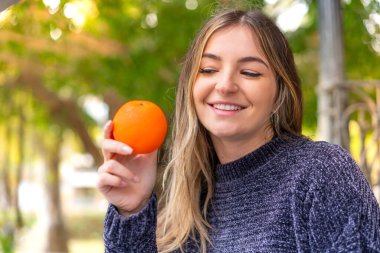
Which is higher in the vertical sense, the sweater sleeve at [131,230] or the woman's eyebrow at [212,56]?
the woman's eyebrow at [212,56]

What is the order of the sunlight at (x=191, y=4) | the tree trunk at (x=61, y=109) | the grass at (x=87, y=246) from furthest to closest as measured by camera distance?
the grass at (x=87, y=246)
the tree trunk at (x=61, y=109)
the sunlight at (x=191, y=4)

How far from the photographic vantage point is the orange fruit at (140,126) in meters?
1.63

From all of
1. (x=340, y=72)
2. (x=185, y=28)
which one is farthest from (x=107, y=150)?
(x=185, y=28)

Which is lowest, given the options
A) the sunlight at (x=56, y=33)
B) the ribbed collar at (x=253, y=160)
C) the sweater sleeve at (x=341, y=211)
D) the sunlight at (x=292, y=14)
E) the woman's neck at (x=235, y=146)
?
the sweater sleeve at (x=341, y=211)

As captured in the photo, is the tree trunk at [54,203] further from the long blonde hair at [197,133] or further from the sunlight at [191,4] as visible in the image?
the long blonde hair at [197,133]

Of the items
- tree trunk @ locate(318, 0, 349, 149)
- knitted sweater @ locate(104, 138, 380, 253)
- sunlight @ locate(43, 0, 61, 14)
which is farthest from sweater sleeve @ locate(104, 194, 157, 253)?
sunlight @ locate(43, 0, 61, 14)

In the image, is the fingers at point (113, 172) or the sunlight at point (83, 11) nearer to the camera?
the fingers at point (113, 172)

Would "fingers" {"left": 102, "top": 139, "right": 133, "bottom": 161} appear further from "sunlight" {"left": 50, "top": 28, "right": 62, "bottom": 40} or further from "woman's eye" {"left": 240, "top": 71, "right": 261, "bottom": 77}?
"sunlight" {"left": 50, "top": 28, "right": 62, "bottom": 40}

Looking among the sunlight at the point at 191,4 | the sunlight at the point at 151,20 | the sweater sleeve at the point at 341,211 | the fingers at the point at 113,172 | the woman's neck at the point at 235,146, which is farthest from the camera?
the sunlight at the point at 151,20

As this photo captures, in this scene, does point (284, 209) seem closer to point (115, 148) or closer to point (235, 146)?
point (235, 146)

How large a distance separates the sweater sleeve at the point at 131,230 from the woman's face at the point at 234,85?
0.25m

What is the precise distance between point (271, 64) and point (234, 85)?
0.12 metres

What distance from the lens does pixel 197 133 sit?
1888 millimetres

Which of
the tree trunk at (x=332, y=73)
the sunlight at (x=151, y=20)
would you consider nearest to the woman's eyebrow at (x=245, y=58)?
the tree trunk at (x=332, y=73)
